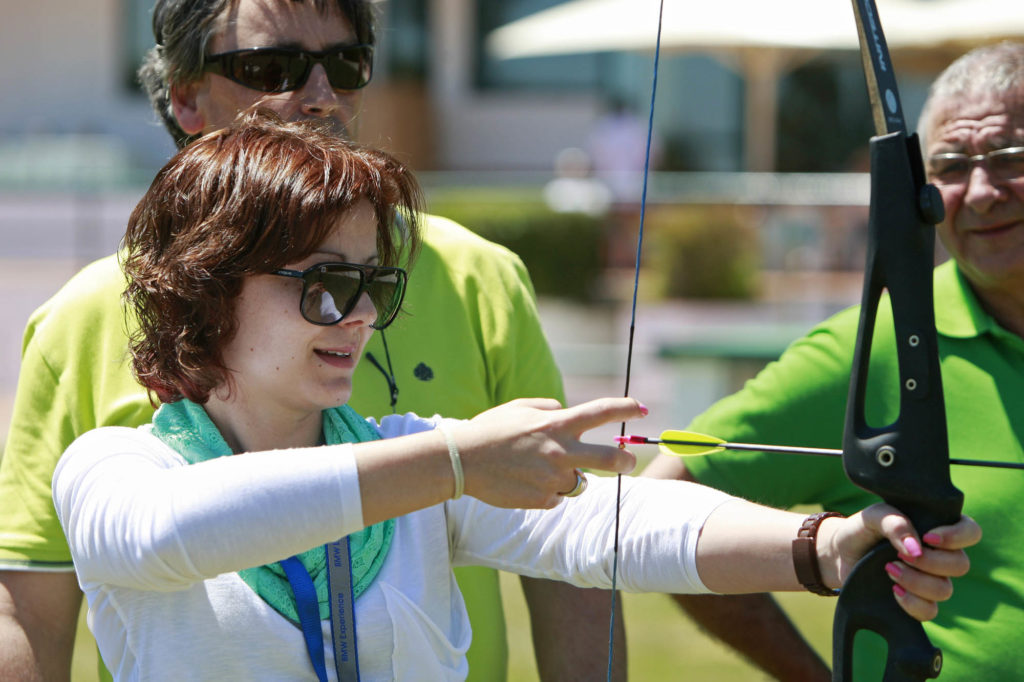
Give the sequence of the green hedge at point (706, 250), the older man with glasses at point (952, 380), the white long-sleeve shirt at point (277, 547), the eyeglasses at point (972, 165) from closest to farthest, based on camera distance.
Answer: the white long-sleeve shirt at point (277, 547), the older man with glasses at point (952, 380), the eyeglasses at point (972, 165), the green hedge at point (706, 250)

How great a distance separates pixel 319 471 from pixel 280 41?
3.83 ft

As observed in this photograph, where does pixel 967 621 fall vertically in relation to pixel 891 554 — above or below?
below

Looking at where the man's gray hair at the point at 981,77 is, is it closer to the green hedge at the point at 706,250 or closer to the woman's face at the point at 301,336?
the woman's face at the point at 301,336

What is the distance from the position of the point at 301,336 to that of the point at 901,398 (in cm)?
84

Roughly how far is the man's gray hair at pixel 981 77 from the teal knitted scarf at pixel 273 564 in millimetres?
1567

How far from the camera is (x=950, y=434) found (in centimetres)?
256

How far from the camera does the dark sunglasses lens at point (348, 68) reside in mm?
2588

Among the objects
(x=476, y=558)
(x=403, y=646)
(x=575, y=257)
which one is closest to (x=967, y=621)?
(x=476, y=558)

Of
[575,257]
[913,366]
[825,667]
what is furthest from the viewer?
[575,257]

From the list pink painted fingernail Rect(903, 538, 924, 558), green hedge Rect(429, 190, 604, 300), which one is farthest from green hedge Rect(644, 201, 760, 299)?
pink painted fingernail Rect(903, 538, 924, 558)

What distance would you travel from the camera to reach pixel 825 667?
107 inches

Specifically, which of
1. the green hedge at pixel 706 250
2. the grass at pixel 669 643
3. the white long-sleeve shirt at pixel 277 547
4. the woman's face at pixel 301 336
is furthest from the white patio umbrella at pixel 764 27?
the woman's face at pixel 301 336

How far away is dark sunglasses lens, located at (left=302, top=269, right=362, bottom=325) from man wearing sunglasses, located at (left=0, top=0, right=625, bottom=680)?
0.54 metres

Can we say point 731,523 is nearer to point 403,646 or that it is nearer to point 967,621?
point 403,646
